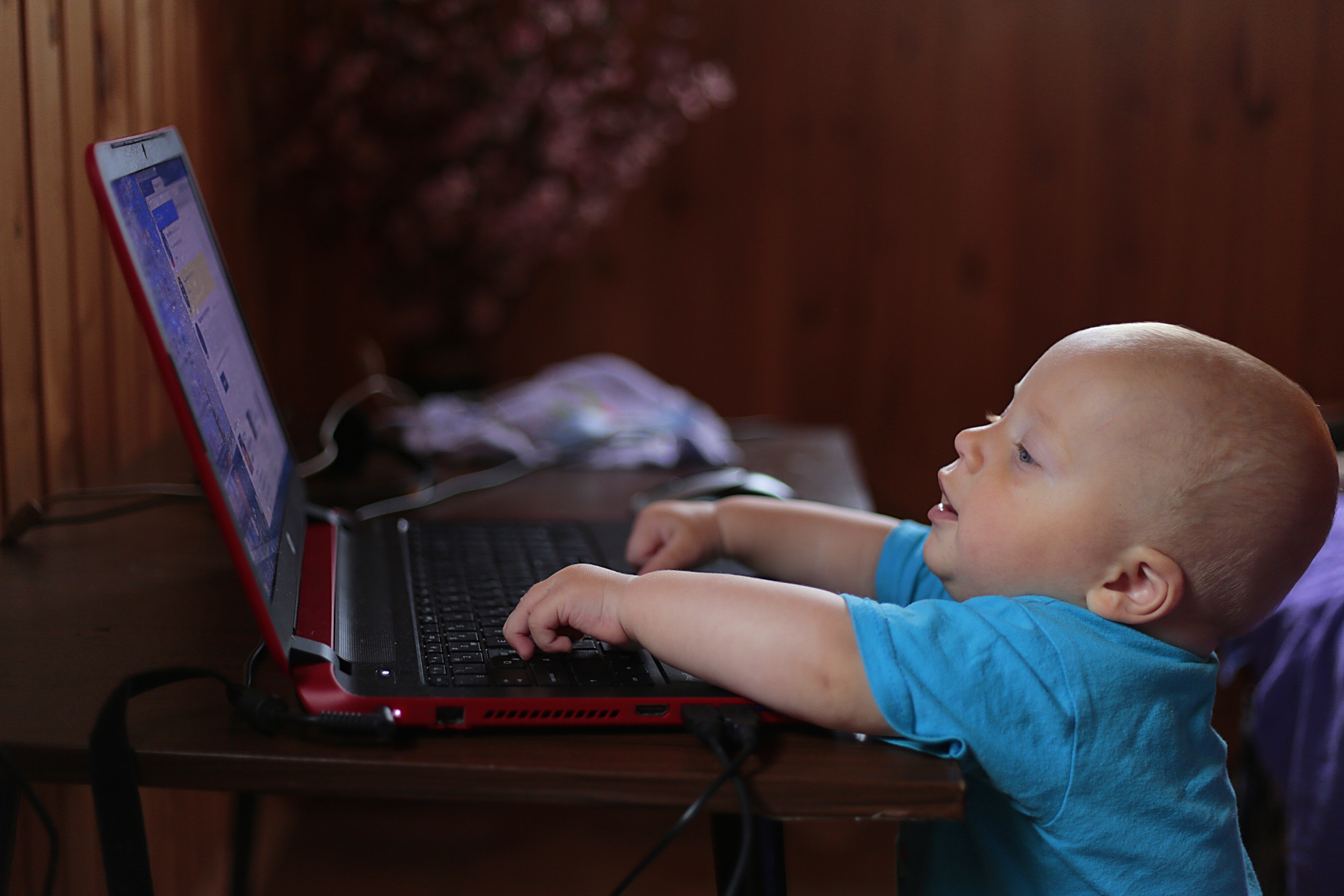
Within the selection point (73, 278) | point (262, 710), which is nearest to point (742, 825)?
point (262, 710)

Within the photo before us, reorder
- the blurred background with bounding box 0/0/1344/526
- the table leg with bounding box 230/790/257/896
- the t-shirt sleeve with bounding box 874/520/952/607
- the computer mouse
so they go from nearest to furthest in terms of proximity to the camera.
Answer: the t-shirt sleeve with bounding box 874/520/952/607 → the computer mouse → the table leg with bounding box 230/790/257/896 → the blurred background with bounding box 0/0/1344/526

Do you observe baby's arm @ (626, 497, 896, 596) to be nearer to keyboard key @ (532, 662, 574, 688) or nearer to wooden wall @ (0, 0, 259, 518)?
keyboard key @ (532, 662, 574, 688)

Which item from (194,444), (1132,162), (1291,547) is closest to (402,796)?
(194,444)

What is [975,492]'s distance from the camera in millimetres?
723

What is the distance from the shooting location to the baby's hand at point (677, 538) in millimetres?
908

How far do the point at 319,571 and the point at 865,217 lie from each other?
1.71 meters

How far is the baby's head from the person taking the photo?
648 mm

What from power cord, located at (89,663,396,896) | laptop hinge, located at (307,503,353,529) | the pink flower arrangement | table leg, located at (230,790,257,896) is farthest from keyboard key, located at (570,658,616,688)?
the pink flower arrangement

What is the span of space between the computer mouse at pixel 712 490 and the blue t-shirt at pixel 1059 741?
476mm

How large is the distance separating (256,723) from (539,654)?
16 centimetres

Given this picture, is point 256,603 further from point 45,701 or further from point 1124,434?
point 1124,434

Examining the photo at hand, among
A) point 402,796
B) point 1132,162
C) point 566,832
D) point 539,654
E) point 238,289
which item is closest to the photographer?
point 402,796

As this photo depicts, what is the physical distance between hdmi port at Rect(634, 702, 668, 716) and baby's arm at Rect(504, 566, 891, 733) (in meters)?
0.02

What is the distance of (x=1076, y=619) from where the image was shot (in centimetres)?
67
